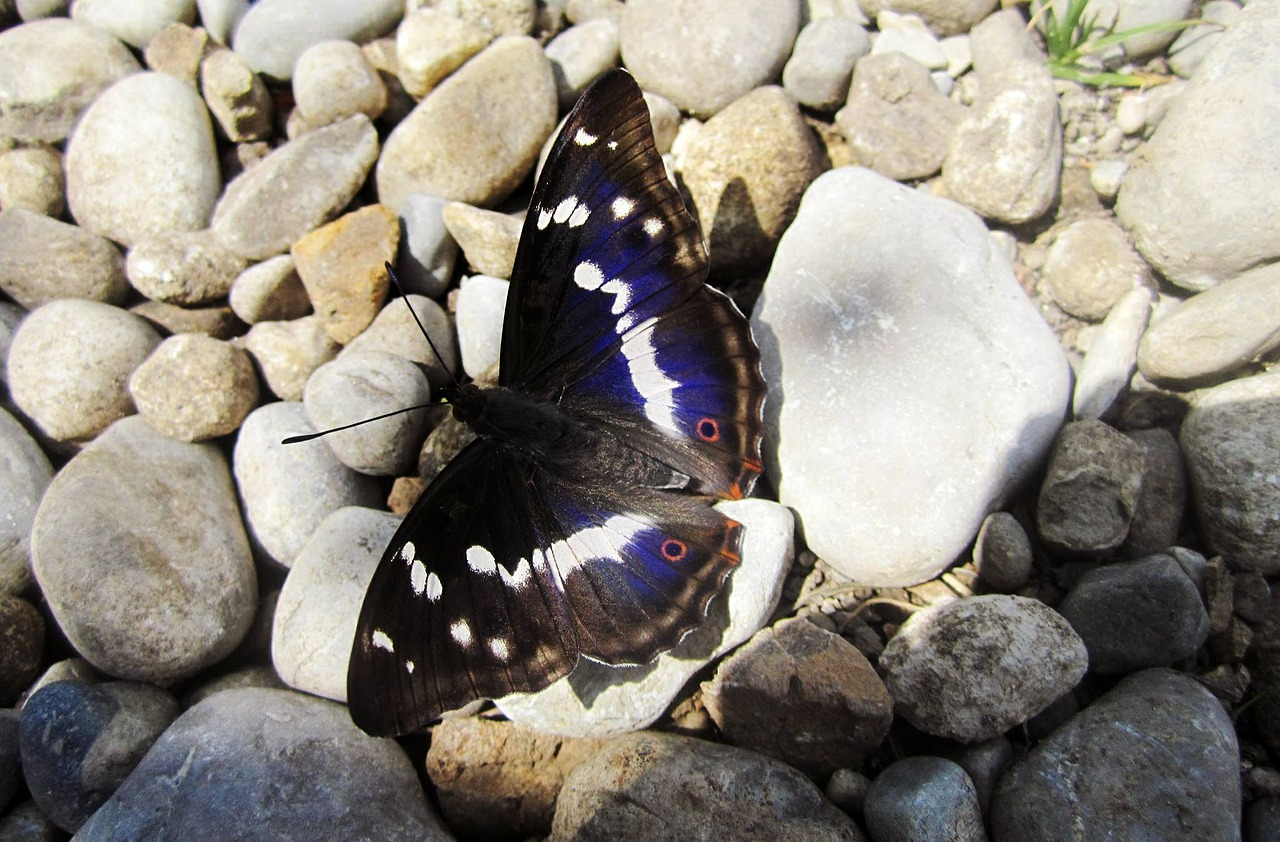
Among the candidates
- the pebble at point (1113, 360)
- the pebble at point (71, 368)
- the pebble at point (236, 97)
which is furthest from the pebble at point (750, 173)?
the pebble at point (71, 368)

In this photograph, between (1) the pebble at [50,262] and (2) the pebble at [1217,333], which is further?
(1) the pebble at [50,262]

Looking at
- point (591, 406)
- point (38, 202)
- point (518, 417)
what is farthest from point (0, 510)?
point (591, 406)

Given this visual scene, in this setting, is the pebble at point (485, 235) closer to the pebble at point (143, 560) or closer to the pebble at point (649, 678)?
the pebble at point (143, 560)

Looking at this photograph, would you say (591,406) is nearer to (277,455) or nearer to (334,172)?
(277,455)

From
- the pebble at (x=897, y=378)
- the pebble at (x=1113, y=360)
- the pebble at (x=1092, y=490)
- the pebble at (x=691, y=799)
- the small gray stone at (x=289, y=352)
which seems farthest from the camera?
the small gray stone at (x=289, y=352)

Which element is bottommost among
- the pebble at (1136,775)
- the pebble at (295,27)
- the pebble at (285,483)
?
the pebble at (1136,775)

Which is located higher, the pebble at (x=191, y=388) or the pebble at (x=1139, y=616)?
the pebble at (x=191, y=388)

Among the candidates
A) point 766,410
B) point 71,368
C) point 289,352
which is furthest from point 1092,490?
point 71,368

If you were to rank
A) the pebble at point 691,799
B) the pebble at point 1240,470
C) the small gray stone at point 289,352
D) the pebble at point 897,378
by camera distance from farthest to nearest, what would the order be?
1. the small gray stone at point 289,352
2. the pebble at point 897,378
3. the pebble at point 1240,470
4. the pebble at point 691,799
